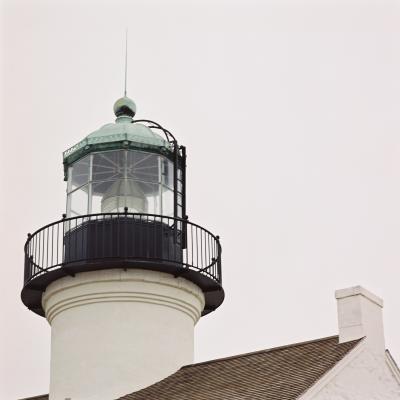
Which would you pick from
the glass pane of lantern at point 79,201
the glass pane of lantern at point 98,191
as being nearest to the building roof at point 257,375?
the glass pane of lantern at point 98,191

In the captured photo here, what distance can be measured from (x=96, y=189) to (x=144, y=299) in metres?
2.19

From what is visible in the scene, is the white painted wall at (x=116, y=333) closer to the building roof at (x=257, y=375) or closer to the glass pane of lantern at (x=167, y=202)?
the building roof at (x=257, y=375)

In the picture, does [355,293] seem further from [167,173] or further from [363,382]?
[167,173]

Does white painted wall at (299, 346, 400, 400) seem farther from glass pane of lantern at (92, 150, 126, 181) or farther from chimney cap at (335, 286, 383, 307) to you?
glass pane of lantern at (92, 150, 126, 181)

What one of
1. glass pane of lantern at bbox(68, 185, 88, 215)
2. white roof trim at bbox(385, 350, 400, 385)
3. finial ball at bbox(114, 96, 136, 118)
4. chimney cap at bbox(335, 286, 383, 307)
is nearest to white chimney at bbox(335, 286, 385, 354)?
chimney cap at bbox(335, 286, 383, 307)

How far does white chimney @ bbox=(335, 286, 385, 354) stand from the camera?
1507 cm

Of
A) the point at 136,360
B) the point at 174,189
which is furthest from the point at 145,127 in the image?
the point at 136,360

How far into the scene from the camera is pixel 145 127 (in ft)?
62.1

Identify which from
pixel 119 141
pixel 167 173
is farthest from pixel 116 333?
pixel 119 141

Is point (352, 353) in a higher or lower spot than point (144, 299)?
lower

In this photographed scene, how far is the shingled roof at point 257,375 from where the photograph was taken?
14.2 m

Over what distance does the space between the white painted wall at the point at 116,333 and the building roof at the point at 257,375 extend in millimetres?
365

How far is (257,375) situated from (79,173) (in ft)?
17.5

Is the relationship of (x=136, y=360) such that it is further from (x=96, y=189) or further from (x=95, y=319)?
(x=96, y=189)
